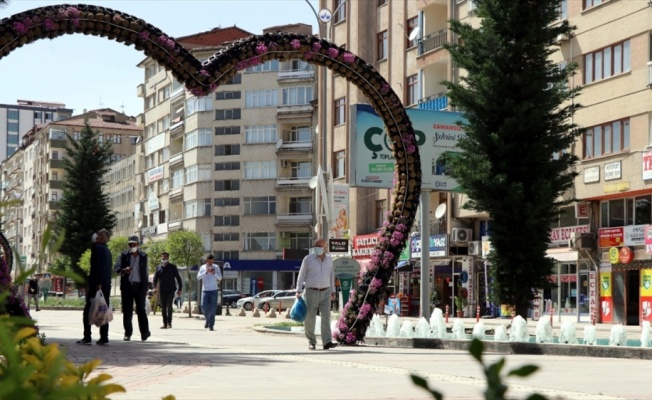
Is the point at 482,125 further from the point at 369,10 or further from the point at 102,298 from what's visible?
the point at 369,10

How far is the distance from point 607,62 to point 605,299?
8.72 meters

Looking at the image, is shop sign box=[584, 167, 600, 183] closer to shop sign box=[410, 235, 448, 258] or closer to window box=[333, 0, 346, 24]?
shop sign box=[410, 235, 448, 258]

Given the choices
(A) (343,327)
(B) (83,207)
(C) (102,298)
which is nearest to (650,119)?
(A) (343,327)


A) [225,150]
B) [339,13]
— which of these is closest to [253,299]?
[339,13]

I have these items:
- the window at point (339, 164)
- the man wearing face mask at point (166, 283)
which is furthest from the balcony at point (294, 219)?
the man wearing face mask at point (166, 283)

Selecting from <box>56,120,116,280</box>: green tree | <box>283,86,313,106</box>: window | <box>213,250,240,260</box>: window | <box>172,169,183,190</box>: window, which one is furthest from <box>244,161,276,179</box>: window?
<box>56,120,116,280</box>: green tree

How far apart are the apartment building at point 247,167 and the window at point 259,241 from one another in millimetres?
79

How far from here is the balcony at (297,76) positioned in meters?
101

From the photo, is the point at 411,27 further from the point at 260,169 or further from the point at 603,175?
the point at 260,169

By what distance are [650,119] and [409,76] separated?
67.6 feet

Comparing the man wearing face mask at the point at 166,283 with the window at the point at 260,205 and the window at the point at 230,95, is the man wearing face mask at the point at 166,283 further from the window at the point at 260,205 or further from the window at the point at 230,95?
the window at the point at 230,95

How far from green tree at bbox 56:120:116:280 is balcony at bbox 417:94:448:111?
36864mm

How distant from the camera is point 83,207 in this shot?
92562mm

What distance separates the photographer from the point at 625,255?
154 feet
